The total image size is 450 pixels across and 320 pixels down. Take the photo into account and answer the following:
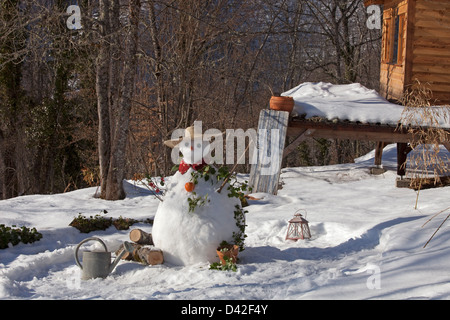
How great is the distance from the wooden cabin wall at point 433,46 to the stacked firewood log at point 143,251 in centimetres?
904

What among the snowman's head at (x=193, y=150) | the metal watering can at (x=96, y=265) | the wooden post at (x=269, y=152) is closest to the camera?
the metal watering can at (x=96, y=265)

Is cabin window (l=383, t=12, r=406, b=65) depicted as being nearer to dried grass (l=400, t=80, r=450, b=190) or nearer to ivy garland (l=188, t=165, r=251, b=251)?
dried grass (l=400, t=80, r=450, b=190)

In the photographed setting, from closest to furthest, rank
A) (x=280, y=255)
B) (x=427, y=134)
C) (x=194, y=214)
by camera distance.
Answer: (x=194, y=214) < (x=280, y=255) < (x=427, y=134)

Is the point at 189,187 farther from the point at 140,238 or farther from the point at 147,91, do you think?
the point at 147,91

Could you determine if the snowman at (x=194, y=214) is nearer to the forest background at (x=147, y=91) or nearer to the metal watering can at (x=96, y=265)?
the metal watering can at (x=96, y=265)

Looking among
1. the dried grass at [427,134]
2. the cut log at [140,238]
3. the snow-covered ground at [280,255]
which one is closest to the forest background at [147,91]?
the snow-covered ground at [280,255]

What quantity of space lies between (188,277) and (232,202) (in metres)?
1.12

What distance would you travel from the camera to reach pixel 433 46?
13375mm

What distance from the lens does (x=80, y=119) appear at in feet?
73.5

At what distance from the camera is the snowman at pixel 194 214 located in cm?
620

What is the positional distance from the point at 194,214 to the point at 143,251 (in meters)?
0.78

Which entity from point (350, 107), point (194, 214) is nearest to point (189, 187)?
point (194, 214)

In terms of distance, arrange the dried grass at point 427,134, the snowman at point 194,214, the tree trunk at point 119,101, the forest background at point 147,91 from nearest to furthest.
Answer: the snowman at point 194,214 → the dried grass at point 427,134 → the tree trunk at point 119,101 → the forest background at point 147,91

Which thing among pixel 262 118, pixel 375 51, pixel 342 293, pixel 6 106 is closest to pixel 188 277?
pixel 342 293
